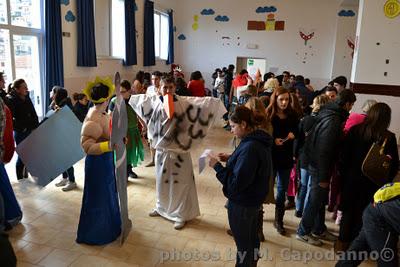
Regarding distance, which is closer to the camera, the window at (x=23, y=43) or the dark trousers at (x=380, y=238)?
the dark trousers at (x=380, y=238)

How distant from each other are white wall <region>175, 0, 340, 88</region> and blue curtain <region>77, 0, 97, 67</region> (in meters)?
5.74

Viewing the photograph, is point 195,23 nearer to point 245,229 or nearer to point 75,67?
point 75,67

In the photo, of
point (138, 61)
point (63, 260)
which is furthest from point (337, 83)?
point (138, 61)

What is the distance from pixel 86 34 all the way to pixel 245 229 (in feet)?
19.9

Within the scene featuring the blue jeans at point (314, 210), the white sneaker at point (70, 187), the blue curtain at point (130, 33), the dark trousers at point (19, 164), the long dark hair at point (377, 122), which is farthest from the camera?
the blue curtain at point (130, 33)

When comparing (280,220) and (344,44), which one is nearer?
(280,220)

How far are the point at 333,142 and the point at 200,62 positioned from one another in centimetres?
1018

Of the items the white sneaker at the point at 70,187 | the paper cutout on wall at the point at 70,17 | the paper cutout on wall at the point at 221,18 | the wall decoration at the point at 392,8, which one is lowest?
the white sneaker at the point at 70,187

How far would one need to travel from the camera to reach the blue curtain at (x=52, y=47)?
5.85m

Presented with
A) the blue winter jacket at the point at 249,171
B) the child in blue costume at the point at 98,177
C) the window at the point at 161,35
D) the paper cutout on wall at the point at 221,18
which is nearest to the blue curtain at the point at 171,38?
the window at the point at 161,35

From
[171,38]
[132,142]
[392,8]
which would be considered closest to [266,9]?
[171,38]

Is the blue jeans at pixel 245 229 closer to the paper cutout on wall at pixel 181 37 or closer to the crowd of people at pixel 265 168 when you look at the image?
the crowd of people at pixel 265 168

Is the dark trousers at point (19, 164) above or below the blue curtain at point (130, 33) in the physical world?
below

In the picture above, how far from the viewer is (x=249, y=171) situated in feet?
6.14
